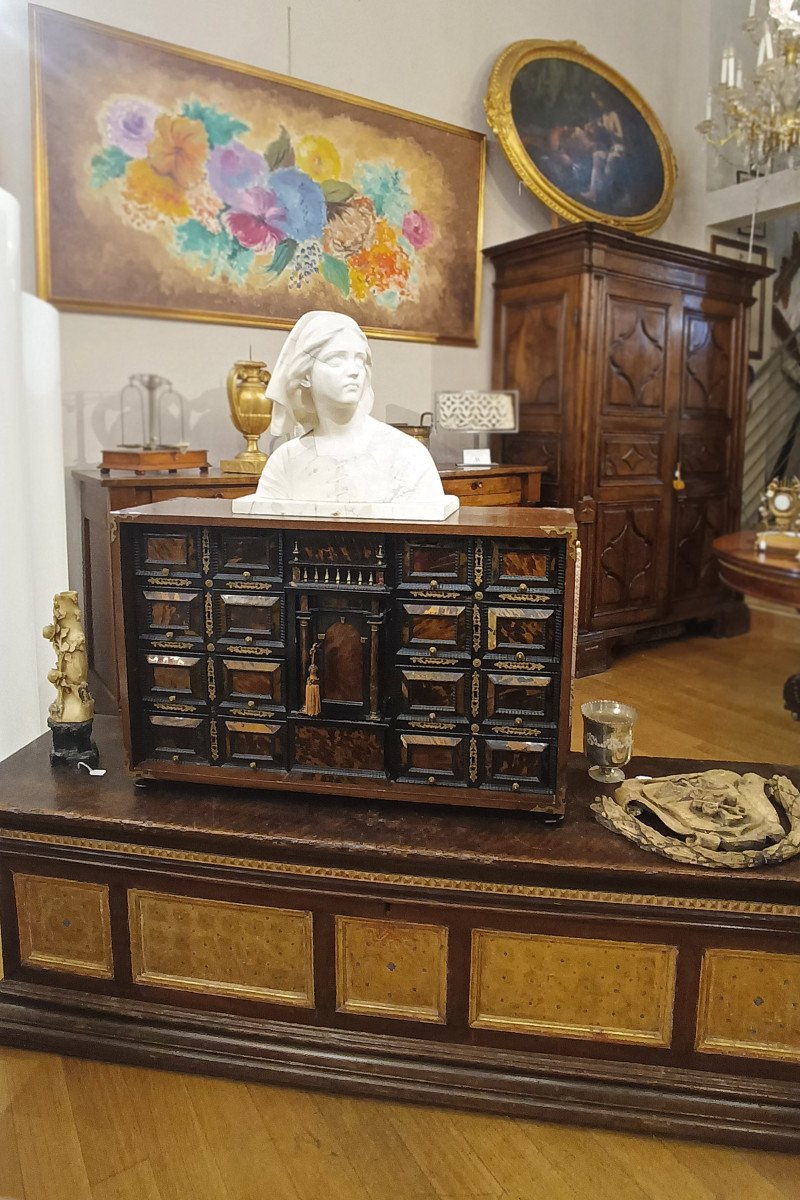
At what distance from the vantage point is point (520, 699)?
2275 millimetres

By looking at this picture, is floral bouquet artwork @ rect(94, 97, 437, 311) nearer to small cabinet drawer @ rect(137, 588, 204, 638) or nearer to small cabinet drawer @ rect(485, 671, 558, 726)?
small cabinet drawer @ rect(137, 588, 204, 638)

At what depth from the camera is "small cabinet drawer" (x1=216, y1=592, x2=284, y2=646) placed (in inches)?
91.9

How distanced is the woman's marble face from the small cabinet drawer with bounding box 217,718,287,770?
888 millimetres

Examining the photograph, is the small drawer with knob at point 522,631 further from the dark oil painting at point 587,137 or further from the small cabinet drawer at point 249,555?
the dark oil painting at point 587,137

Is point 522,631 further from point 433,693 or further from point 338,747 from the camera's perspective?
point 338,747

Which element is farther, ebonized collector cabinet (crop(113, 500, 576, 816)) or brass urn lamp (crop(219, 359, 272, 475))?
brass urn lamp (crop(219, 359, 272, 475))

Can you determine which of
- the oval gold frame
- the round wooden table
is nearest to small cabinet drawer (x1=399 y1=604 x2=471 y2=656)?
the round wooden table

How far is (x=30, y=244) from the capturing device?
13.1 feet

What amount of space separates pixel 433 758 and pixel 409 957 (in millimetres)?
491

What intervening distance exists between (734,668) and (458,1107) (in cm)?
407

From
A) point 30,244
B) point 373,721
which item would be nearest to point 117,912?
point 373,721

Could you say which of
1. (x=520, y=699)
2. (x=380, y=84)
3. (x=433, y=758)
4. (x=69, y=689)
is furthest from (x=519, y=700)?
(x=380, y=84)

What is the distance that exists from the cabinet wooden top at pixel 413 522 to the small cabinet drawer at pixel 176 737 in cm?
54

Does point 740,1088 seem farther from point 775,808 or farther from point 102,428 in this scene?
point 102,428
